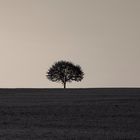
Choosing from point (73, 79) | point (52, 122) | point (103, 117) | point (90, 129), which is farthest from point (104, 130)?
point (73, 79)

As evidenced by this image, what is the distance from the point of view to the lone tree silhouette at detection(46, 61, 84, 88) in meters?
162

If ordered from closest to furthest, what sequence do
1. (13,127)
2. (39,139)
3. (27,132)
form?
(39,139) → (27,132) → (13,127)

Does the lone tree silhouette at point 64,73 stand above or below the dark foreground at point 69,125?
above

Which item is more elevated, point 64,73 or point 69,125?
point 64,73

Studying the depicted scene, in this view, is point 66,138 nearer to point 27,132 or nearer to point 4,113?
point 27,132

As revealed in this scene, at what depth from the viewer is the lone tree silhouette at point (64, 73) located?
16175 cm

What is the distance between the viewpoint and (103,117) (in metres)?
36.2

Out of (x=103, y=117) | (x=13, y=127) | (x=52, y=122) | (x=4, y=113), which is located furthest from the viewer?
(x=4, y=113)

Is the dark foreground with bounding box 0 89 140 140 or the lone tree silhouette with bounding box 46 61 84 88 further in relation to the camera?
the lone tree silhouette with bounding box 46 61 84 88

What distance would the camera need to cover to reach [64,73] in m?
163

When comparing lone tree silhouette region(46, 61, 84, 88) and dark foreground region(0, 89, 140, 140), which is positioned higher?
lone tree silhouette region(46, 61, 84, 88)

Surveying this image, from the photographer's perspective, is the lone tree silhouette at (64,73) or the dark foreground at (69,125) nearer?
the dark foreground at (69,125)

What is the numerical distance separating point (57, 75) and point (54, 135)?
135916 mm

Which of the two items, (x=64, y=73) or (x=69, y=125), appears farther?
(x=64, y=73)
